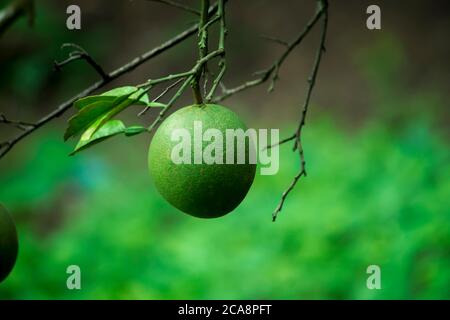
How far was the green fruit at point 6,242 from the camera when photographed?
2.37ft

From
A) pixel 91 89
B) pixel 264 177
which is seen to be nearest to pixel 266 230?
pixel 264 177

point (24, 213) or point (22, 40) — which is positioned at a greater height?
point (22, 40)

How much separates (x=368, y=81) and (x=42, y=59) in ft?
5.23

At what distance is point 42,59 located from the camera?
3.14m

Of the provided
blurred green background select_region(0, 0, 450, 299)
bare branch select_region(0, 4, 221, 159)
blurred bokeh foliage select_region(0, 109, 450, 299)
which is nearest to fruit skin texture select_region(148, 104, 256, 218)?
bare branch select_region(0, 4, 221, 159)

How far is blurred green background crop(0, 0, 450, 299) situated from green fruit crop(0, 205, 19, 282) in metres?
0.75

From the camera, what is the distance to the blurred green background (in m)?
1.94

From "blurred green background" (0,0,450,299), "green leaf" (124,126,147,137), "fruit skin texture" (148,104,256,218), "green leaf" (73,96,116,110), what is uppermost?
"blurred green background" (0,0,450,299)

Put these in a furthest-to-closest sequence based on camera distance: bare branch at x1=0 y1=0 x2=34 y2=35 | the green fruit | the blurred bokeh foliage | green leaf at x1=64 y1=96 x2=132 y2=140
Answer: the blurred bokeh foliage < the green fruit < green leaf at x1=64 y1=96 x2=132 y2=140 < bare branch at x1=0 y1=0 x2=34 y2=35

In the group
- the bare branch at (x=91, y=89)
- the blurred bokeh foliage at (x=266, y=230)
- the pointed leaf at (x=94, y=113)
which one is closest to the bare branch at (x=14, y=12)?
the pointed leaf at (x=94, y=113)

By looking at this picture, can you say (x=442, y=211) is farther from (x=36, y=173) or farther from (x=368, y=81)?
(x=36, y=173)

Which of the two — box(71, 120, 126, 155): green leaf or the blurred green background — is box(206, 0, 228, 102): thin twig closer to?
box(71, 120, 126, 155): green leaf

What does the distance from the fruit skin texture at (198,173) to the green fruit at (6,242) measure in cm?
21
